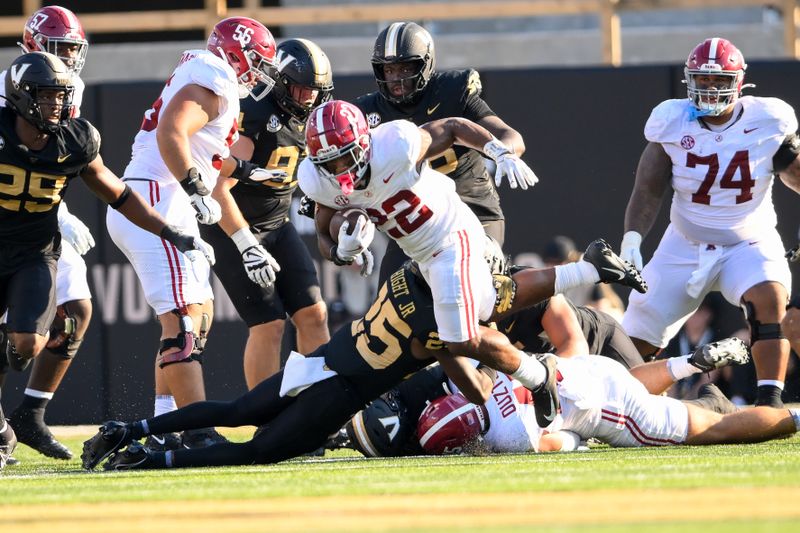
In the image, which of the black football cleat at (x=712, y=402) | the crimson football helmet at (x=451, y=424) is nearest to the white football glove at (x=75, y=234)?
the crimson football helmet at (x=451, y=424)

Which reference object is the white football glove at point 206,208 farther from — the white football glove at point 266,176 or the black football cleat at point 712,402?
the black football cleat at point 712,402

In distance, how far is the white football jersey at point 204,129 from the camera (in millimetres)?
6105

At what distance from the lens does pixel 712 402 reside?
19.5ft

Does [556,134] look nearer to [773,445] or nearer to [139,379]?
[139,379]

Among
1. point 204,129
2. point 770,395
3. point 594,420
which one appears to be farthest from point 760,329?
point 204,129

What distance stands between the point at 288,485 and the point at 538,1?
23.7ft

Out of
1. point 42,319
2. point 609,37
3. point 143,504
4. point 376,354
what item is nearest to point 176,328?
point 42,319

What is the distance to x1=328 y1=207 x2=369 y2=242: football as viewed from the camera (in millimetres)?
5336

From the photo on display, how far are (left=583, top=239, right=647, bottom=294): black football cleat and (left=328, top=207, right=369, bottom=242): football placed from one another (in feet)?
3.31

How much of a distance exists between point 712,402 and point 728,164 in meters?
1.29

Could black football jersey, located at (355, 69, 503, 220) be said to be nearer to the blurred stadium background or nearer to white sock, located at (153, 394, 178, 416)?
white sock, located at (153, 394, 178, 416)

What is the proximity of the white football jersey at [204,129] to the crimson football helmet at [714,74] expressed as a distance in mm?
2152

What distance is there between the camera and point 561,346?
242 inches

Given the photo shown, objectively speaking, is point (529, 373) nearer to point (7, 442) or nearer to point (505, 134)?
point (505, 134)
